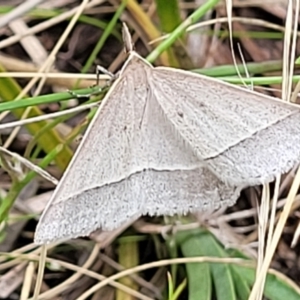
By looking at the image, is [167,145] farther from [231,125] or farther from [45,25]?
[45,25]

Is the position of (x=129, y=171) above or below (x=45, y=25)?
below

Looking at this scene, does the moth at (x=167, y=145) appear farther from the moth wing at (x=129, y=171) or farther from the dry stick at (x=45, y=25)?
the dry stick at (x=45, y=25)

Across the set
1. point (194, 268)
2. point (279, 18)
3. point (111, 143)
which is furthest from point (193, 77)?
point (279, 18)

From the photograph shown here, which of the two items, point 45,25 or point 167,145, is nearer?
point 167,145

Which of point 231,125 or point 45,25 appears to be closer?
point 231,125

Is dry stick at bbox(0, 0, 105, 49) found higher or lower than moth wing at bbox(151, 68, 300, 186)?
higher

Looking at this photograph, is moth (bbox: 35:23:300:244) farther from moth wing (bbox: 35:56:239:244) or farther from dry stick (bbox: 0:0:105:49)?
dry stick (bbox: 0:0:105:49)

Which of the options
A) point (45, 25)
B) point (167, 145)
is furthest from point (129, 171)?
point (45, 25)

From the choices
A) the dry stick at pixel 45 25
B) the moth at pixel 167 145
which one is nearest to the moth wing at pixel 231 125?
the moth at pixel 167 145

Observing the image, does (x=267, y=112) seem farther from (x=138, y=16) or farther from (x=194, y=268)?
(x=138, y=16)

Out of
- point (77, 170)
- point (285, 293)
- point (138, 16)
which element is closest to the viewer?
point (77, 170)

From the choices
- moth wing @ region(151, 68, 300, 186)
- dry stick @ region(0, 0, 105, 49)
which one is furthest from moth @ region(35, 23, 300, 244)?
dry stick @ region(0, 0, 105, 49)
